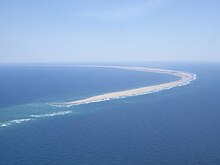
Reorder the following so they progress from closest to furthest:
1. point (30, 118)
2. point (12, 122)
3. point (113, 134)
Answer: point (113, 134) → point (12, 122) → point (30, 118)

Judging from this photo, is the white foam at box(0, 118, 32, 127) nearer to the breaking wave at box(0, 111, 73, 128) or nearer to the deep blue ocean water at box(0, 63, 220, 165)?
the breaking wave at box(0, 111, 73, 128)

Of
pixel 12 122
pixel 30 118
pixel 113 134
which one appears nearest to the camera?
pixel 113 134

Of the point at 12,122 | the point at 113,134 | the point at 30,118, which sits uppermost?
the point at 30,118

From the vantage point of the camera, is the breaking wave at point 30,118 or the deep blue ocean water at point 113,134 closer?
the deep blue ocean water at point 113,134

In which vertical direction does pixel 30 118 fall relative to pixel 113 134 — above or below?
above

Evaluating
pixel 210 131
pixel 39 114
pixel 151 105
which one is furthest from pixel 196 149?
pixel 39 114

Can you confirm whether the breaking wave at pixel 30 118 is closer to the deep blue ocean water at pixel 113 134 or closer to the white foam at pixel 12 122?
the white foam at pixel 12 122

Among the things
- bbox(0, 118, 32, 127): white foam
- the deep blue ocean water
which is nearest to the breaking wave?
bbox(0, 118, 32, 127): white foam

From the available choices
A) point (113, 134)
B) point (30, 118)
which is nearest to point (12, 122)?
point (30, 118)

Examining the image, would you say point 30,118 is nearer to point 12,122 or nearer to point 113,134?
point 12,122

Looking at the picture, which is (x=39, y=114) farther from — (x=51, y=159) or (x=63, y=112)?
(x=51, y=159)

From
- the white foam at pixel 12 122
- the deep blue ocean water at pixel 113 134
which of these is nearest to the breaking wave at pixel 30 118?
the white foam at pixel 12 122
